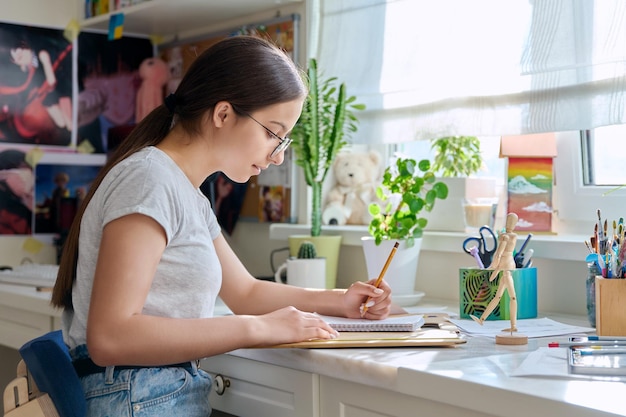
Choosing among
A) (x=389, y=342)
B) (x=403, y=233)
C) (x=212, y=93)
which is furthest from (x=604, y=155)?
(x=212, y=93)

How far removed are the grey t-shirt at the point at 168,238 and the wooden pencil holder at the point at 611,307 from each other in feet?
2.10

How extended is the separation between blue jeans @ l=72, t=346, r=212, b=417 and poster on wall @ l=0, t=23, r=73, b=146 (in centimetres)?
158

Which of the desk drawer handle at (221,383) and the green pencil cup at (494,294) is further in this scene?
the green pencil cup at (494,294)

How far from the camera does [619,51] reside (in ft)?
5.51

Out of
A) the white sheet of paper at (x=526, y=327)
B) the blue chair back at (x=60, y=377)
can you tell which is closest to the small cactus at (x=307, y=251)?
the white sheet of paper at (x=526, y=327)

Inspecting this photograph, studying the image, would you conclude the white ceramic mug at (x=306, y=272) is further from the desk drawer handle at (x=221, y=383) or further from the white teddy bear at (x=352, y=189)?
the desk drawer handle at (x=221, y=383)

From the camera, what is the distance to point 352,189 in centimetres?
244

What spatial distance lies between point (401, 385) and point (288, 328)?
0.82 feet

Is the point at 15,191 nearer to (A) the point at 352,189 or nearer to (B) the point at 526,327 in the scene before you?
(A) the point at 352,189

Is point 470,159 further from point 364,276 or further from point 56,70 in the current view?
point 56,70

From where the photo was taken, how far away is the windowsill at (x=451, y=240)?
1.78 m

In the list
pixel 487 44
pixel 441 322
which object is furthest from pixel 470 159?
pixel 441 322

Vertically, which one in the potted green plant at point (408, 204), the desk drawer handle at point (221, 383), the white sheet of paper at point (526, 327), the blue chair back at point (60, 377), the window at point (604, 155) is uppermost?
the window at point (604, 155)

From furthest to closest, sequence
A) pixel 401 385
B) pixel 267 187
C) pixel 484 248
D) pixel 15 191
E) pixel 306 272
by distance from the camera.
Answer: pixel 15 191, pixel 267 187, pixel 306 272, pixel 484 248, pixel 401 385
